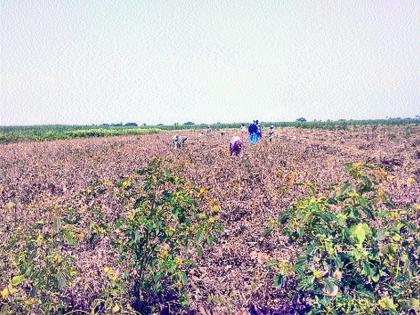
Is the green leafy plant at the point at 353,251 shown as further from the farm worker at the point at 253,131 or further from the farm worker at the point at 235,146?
the farm worker at the point at 253,131

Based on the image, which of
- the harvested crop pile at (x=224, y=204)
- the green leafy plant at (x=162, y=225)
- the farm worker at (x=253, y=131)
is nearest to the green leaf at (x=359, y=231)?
the harvested crop pile at (x=224, y=204)

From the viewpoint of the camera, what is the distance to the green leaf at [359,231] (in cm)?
188

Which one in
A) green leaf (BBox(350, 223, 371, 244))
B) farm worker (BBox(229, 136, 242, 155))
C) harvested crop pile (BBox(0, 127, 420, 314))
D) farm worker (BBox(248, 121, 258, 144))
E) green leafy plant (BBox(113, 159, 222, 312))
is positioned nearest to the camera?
green leaf (BBox(350, 223, 371, 244))

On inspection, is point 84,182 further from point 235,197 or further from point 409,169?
point 409,169

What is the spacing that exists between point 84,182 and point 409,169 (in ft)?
27.7

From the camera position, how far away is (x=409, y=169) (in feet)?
30.3

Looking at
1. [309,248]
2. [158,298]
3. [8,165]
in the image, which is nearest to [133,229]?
[158,298]

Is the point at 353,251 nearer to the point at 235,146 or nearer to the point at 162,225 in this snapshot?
the point at 162,225

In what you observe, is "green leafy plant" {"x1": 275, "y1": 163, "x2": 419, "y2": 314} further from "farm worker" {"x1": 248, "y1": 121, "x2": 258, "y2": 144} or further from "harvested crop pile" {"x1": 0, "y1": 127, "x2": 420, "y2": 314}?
"farm worker" {"x1": 248, "y1": 121, "x2": 258, "y2": 144}

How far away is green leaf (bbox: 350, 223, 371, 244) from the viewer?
188cm

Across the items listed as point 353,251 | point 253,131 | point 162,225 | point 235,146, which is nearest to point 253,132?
point 253,131

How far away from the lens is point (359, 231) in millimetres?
1915

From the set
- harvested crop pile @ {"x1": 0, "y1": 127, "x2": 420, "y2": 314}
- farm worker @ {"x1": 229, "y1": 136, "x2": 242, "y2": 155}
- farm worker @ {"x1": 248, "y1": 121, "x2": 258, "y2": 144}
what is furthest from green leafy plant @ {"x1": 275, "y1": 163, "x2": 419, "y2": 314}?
farm worker @ {"x1": 248, "y1": 121, "x2": 258, "y2": 144}

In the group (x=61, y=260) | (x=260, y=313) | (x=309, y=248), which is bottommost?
(x=260, y=313)
